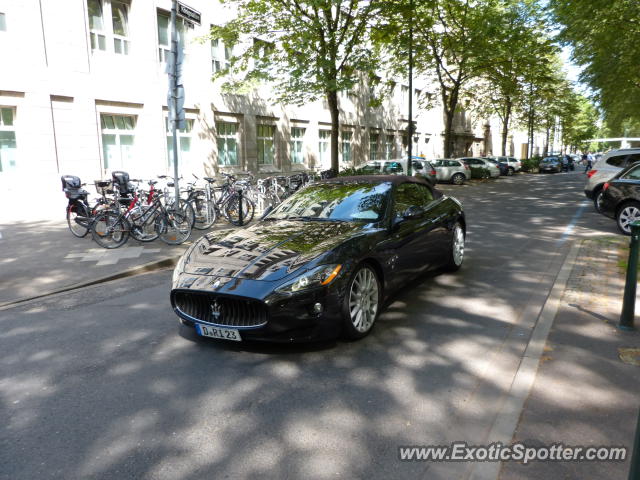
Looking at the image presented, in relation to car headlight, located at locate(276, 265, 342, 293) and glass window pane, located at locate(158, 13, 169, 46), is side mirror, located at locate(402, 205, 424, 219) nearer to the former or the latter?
car headlight, located at locate(276, 265, 342, 293)

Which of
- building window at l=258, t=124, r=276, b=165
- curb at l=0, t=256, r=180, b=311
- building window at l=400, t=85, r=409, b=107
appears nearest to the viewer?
curb at l=0, t=256, r=180, b=311

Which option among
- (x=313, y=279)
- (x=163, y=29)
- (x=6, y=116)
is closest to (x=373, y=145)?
(x=163, y=29)

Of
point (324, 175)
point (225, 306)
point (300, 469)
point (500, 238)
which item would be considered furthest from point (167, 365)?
point (324, 175)

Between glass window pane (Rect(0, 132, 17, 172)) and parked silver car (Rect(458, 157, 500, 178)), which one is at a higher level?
glass window pane (Rect(0, 132, 17, 172))

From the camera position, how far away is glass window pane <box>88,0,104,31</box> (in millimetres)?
16516

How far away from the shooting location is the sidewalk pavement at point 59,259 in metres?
7.06

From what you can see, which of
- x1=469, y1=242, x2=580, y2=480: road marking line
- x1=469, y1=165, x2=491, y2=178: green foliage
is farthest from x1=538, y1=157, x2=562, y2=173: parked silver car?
x1=469, y1=242, x2=580, y2=480: road marking line

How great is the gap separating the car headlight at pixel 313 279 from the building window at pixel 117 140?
1504 cm

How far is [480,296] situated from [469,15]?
22.6 meters

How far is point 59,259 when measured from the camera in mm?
8641

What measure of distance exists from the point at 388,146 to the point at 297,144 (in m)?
13.0

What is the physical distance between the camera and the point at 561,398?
3428mm

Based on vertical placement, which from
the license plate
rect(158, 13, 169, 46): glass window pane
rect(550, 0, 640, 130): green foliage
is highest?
rect(158, 13, 169, 46): glass window pane

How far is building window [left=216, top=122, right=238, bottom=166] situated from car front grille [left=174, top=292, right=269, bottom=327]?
1779 cm
